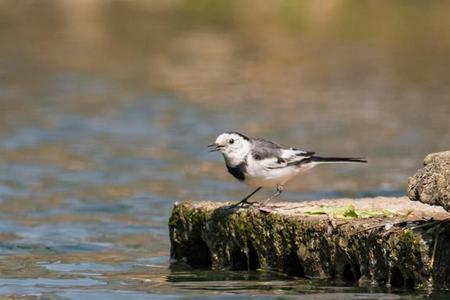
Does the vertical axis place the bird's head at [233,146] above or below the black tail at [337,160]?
above

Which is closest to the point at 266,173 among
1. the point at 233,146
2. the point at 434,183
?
the point at 233,146

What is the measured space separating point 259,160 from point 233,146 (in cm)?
25

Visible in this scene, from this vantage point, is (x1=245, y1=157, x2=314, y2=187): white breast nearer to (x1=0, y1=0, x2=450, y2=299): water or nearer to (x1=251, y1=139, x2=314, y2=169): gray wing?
(x1=251, y1=139, x2=314, y2=169): gray wing

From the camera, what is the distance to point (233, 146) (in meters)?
12.1

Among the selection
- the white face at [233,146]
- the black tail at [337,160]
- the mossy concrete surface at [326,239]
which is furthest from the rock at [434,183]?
the white face at [233,146]

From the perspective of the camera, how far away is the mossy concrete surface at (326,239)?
1040cm

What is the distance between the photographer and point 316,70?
107 ft

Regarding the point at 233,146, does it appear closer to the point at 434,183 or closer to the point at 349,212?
the point at 349,212

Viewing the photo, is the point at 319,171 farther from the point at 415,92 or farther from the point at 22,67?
the point at 22,67

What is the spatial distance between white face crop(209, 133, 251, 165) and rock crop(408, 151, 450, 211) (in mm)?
2148

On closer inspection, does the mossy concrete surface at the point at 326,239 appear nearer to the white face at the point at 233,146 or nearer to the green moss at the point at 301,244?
the green moss at the point at 301,244

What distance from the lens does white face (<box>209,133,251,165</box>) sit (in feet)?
39.5

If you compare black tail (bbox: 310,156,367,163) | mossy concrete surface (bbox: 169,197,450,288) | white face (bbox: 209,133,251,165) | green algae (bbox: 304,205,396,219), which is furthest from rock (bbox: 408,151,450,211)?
white face (bbox: 209,133,251,165)

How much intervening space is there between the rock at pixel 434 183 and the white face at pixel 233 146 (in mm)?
2148
